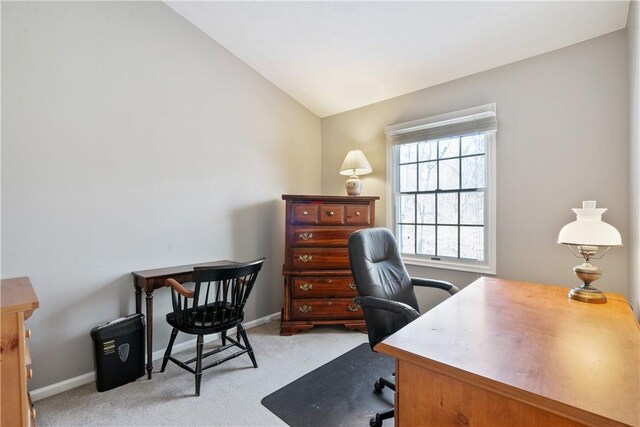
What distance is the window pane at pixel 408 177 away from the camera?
125 inches

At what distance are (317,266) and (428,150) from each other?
5.44 feet

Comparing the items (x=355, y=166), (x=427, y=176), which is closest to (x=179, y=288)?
(x=355, y=166)

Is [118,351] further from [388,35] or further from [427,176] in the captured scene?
[388,35]

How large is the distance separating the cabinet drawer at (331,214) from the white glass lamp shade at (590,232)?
1804 millimetres

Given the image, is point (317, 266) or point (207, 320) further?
point (317, 266)

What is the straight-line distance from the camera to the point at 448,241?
2.92 meters

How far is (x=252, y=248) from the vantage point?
3215mm

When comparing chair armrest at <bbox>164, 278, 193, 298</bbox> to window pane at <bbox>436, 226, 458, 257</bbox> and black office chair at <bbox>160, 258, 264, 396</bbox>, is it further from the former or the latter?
window pane at <bbox>436, 226, 458, 257</bbox>

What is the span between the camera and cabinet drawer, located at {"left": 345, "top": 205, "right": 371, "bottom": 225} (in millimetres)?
3038

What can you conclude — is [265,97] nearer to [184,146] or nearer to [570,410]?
[184,146]

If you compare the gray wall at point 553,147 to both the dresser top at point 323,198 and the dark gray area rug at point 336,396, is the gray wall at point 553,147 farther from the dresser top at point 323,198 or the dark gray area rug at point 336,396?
the dark gray area rug at point 336,396

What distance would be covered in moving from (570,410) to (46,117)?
295cm

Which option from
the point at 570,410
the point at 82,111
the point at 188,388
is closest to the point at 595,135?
the point at 570,410

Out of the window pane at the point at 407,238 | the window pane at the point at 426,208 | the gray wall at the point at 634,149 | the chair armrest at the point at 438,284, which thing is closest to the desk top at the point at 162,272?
the chair armrest at the point at 438,284
